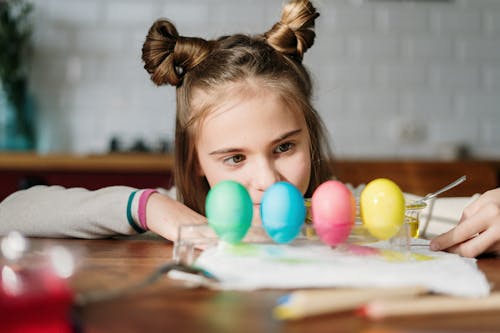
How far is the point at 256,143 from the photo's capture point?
1.20 meters

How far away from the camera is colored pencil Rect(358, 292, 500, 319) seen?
0.54 metres

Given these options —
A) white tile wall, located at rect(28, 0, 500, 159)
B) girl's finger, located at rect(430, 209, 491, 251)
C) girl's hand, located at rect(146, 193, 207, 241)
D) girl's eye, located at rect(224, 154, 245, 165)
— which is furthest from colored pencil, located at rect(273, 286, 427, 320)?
white tile wall, located at rect(28, 0, 500, 159)

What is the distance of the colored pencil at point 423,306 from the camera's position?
0.54 meters

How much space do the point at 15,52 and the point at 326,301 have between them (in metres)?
2.47

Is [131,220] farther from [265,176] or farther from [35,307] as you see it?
[35,307]

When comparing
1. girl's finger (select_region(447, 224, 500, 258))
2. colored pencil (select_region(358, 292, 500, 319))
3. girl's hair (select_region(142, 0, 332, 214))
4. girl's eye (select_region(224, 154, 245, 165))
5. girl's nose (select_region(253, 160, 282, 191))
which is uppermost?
girl's hair (select_region(142, 0, 332, 214))

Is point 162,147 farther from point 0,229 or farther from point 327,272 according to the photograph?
point 327,272

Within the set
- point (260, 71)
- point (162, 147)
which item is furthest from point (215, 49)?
point (162, 147)

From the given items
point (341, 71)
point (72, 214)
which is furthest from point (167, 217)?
point (341, 71)

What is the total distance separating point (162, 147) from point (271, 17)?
2.69ft

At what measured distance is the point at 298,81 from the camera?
1.41m

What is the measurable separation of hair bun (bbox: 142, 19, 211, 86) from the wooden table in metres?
0.72

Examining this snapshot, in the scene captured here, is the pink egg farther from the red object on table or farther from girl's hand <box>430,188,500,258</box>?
the red object on table

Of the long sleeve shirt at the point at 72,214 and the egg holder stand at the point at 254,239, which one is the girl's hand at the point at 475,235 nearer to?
the egg holder stand at the point at 254,239
